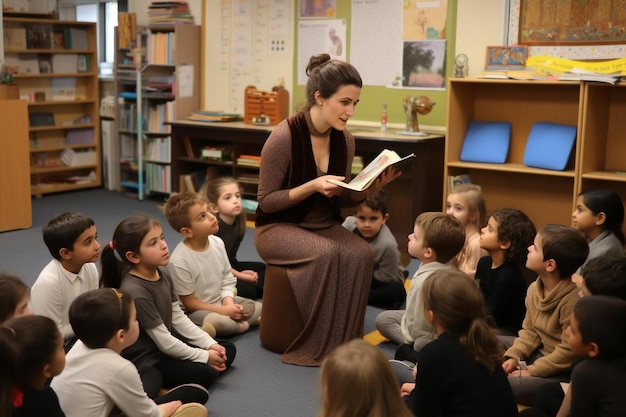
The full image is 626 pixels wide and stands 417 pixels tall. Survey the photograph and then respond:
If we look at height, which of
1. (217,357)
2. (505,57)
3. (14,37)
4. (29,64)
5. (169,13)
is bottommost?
(217,357)

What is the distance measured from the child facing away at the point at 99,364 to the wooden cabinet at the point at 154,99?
15.2 feet

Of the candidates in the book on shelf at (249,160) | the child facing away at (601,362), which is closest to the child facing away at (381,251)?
the child facing away at (601,362)

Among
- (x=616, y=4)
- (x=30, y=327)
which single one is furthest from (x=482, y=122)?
(x=30, y=327)

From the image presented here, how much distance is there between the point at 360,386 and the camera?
5.49ft

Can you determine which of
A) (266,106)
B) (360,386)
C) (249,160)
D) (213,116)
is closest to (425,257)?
(360,386)

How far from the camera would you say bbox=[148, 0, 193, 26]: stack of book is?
6820mm

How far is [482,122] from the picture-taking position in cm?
534

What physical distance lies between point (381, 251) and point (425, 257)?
36.7 inches

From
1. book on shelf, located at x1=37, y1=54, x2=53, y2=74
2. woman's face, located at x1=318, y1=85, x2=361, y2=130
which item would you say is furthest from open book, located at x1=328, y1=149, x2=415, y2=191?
book on shelf, located at x1=37, y1=54, x2=53, y2=74

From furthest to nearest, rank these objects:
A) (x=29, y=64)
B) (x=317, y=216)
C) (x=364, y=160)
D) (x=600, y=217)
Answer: (x=29, y=64), (x=364, y=160), (x=600, y=217), (x=317, y=216)

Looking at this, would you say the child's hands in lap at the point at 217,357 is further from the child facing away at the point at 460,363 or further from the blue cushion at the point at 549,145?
the blue cushion at the point at 549,145

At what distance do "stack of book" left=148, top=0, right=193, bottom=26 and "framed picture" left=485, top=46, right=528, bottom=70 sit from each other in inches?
114

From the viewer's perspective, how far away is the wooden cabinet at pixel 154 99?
6.76 metres

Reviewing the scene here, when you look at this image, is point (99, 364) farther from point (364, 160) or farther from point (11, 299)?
point (364, 160)
